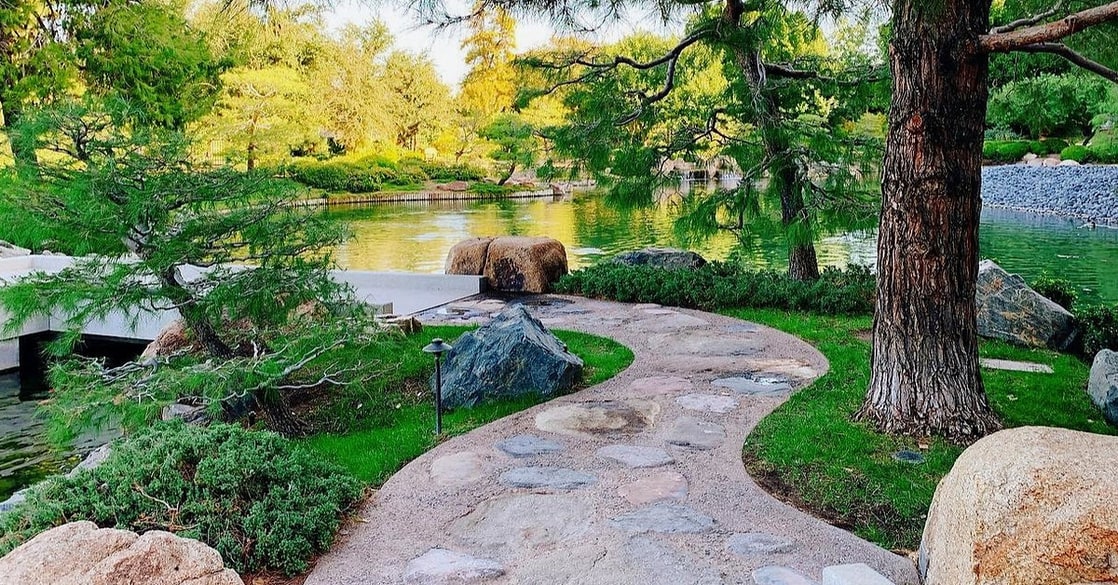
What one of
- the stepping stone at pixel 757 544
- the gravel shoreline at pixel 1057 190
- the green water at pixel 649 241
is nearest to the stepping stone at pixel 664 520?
the stepping stone at pixel 757 544

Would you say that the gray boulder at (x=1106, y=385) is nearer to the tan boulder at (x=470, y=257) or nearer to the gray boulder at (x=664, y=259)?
the gray boulder at (x=664, y=259)

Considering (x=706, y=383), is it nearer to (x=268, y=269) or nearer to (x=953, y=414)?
(x=953, y=414)

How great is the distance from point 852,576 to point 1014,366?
12.1 feet

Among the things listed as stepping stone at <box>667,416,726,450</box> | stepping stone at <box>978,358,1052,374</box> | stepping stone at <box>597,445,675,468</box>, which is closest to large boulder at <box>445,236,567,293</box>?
stepping stone at <box>978,358,1052,374</box>

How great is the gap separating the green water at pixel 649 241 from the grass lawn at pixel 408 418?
2764 millimetres

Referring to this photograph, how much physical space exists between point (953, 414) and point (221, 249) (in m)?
3.81

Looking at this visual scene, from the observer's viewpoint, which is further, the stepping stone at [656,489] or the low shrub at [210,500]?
the stepping stone at [656,489]

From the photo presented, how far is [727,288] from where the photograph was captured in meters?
7.49

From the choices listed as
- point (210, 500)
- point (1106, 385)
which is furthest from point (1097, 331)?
point (210, 500)

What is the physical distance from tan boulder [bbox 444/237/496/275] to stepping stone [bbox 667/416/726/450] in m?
5.14

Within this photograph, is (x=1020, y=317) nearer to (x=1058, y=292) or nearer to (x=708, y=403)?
(x=1058, y=292)

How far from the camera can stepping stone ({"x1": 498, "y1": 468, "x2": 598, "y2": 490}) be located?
3.35 meters

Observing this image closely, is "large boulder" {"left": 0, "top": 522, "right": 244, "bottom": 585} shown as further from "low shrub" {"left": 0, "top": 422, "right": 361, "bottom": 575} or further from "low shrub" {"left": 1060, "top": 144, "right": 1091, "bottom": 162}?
"low shrub" {"left": 1060, "top": 144, "right": 1091, "bottom": 162}

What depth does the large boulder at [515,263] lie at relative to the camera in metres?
8.66
